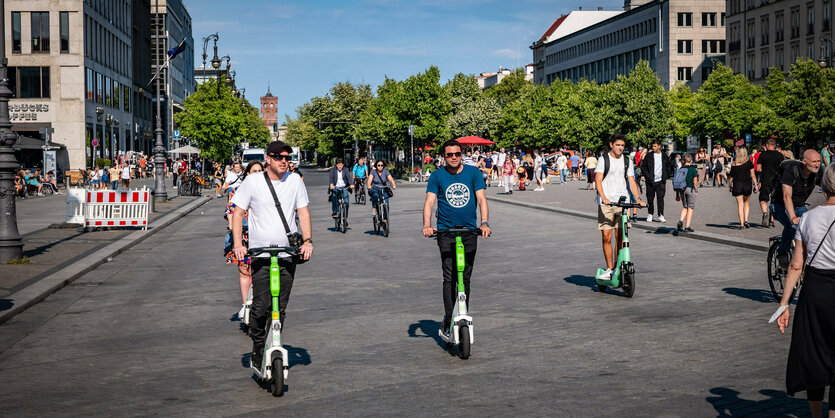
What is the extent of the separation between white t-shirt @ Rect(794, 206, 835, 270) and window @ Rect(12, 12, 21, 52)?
65.3 meters

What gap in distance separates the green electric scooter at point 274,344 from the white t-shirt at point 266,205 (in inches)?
7.3

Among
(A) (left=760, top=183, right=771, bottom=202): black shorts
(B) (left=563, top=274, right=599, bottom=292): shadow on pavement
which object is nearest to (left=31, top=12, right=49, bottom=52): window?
(A) (left=760, top=183, right=771, bottom=202): black shorts

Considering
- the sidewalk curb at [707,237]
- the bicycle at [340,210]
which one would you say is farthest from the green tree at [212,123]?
the bicycle at [340,210]

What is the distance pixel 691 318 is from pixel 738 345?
1.41 metres

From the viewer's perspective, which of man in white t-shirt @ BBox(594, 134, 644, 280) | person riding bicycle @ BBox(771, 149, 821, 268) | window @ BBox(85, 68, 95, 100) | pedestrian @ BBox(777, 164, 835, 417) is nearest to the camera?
pedestrian @ BBox(777, 164, 835, 417)

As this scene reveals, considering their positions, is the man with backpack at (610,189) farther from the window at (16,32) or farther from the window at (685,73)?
the window at (685,73)

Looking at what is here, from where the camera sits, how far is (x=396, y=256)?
52.1 feet

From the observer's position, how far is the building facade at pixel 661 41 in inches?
4131

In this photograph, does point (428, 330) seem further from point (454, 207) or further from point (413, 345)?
point (454, 207)

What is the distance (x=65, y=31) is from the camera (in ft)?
210

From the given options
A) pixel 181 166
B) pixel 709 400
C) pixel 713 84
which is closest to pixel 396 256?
pixel 709 400

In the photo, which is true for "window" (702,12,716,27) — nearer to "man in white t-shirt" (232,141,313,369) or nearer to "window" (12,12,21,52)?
"window" (12,12,21,52)

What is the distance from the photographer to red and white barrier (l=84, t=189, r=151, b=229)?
21.7 metres

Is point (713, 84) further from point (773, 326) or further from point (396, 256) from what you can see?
point (773, 326)
